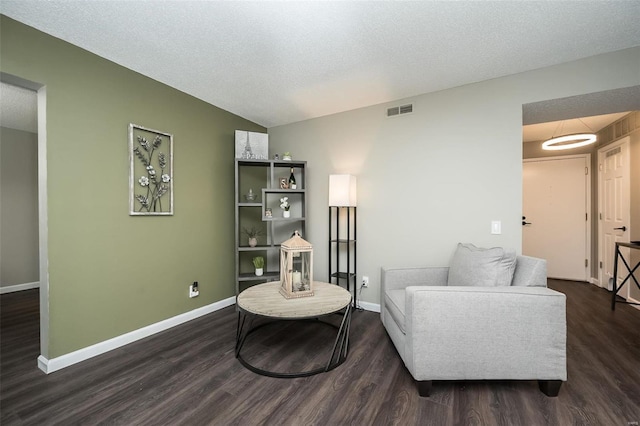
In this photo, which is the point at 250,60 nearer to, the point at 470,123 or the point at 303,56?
→ the point at 303,56

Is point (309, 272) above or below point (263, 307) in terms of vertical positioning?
above

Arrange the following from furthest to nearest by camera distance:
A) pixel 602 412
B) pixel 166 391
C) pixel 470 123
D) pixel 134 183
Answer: pixel 470 123 → pixel 134 183 → pixel 166 391 → pixel 602 412

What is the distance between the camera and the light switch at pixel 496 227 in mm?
2561

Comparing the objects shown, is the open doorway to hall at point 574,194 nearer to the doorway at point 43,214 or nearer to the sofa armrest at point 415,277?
the sofa armrest at point 415,277

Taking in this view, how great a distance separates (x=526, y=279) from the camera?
1.93m

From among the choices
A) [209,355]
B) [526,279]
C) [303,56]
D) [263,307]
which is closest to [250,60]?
[303,56]

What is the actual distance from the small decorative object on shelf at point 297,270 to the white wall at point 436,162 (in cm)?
117

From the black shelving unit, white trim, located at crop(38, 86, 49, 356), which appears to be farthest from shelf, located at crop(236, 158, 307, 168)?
white trim, located at crop(38, 86, 49, 356)

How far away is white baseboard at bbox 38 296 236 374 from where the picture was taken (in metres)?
2.00

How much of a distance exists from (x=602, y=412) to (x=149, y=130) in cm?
390

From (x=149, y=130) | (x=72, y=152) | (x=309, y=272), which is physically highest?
(x=149, y=130)

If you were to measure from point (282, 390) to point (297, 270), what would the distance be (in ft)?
2.93

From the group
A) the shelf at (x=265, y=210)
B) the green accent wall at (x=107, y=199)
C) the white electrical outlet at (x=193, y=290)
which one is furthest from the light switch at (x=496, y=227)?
the white electrical outlet at (x=193, y=290)

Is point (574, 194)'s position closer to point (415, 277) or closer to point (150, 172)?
point (415, 277)
